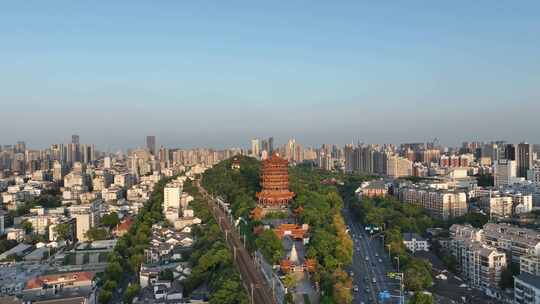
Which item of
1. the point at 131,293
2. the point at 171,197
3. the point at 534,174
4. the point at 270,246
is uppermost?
the point at 534,174

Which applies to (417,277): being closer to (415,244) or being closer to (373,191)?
(415,244)

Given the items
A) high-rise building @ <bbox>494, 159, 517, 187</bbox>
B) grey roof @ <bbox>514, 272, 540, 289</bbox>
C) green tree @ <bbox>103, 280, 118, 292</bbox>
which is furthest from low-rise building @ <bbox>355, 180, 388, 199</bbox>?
green tree @ <bbox>103, 280, 118, 292</bbox>

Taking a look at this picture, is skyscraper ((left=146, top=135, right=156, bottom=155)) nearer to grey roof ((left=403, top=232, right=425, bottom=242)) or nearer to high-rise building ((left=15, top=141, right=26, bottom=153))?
high-rise building ((left=15, top=141, right=26, bottom=153))

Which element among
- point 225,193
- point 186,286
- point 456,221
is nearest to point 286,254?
point 186,286

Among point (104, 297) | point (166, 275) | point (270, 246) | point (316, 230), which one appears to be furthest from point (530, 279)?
point (104, 297)

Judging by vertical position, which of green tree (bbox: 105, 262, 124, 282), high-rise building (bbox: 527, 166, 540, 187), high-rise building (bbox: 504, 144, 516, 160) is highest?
high-rise building (bbox: 504, 144, 516, 160)

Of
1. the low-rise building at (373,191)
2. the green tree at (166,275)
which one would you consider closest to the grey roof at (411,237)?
the green tree at (166,275)
